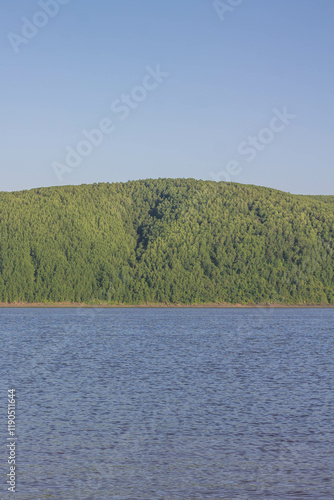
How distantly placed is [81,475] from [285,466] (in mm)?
6745

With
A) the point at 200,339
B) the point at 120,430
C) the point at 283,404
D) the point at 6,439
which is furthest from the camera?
the point at 200,339

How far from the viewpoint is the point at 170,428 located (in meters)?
26.8

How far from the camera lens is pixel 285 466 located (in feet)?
69.4

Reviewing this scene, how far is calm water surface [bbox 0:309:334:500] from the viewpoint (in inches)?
756

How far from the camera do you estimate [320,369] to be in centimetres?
4809

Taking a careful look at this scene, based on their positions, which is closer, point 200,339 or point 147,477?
point 147,477

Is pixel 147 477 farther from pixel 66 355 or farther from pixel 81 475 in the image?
pixel 66 355

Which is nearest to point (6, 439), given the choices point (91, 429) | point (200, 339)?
point (91, 429)

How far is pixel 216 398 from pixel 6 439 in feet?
44.0

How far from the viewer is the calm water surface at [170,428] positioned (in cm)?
1920

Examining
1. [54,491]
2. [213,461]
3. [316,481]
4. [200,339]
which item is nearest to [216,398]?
[213,461]

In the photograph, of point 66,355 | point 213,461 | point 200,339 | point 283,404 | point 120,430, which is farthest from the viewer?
point 200,339

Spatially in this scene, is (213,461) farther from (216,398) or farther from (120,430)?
(216,398)

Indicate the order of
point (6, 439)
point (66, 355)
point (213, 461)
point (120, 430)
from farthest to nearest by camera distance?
point (66, 355) < point (120, 430) < point (6, 439) < point (213, 461)
